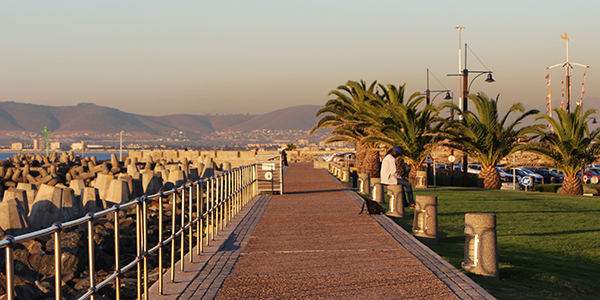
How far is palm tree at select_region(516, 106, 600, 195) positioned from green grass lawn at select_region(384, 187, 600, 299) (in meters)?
9.89

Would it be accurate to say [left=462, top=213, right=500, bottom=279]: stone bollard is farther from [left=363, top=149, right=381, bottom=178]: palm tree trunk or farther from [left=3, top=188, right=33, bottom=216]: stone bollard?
[left=363, top=149, right=381, bottom=178]: palm tree trunk

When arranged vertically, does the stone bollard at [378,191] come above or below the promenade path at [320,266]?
above

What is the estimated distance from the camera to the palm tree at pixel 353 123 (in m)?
33.6

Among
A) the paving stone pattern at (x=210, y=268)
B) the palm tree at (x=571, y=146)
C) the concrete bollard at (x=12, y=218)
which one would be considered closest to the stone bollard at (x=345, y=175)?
the palm tree at (x=571, y=146)

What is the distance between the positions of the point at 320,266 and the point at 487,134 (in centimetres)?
2397

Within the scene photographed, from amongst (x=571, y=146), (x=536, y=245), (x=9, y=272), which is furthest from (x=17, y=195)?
(x=571, y=146)

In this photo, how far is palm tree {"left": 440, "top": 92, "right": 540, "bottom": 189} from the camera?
96.9 feet

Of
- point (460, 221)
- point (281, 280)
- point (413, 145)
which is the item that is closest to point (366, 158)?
point (413, 145)

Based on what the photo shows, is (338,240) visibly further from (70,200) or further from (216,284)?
A: (70,200)

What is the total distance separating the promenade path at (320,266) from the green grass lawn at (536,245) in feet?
1.94

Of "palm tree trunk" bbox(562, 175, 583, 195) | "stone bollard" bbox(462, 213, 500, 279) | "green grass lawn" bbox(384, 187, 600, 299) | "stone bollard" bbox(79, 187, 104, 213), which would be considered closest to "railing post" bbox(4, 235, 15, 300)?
"green grass lawn" bbox(384, 187, 600, 299)

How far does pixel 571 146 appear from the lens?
28.5m

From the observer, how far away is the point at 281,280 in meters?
6.83

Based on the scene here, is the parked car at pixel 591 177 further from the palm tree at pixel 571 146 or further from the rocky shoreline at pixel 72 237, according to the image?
the rocky shoreline at pixel 72 237
